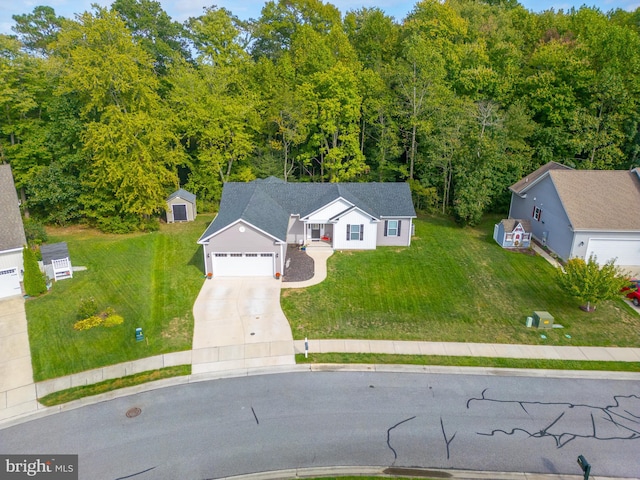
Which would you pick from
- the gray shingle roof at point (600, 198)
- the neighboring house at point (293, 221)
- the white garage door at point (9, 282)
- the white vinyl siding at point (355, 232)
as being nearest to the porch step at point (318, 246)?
the neighboring house at point (293, 221)

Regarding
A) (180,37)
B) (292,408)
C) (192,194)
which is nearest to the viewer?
(292,408)

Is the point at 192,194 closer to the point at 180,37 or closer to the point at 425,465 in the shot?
the point at 180,37

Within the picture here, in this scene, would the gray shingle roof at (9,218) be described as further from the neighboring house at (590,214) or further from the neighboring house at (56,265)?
the neighboring house at (590,214)

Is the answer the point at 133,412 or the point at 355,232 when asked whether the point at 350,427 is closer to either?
the point at 133,412

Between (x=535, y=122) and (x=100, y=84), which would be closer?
(x=100, y=84)

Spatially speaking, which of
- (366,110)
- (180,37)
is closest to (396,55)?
(366,110)

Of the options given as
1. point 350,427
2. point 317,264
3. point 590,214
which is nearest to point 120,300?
point 317,264

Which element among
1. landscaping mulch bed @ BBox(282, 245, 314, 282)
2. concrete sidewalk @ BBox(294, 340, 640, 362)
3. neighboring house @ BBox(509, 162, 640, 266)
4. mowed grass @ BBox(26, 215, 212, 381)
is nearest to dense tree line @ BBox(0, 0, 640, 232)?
mowed grass @ BBox(26, 215, 212, 381)
